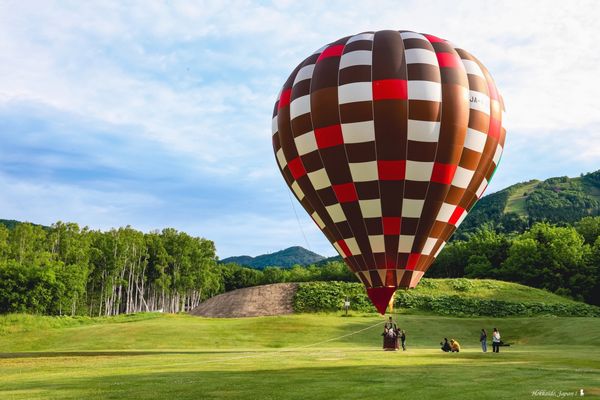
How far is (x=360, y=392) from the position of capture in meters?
13.5

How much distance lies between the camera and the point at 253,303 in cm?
6381

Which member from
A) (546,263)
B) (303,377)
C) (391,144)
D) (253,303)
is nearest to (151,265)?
(253,303)

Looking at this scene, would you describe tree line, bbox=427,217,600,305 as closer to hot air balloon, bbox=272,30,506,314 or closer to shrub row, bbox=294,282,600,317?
shrub row, bbox=294,282,600,317

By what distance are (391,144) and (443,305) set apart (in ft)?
138

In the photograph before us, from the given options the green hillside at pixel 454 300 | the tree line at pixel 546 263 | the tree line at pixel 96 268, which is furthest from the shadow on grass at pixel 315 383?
the tree line at pixel 546 263

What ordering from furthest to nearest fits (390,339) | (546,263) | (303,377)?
1. (546,263)
2. (390,339)
3. (303,377)

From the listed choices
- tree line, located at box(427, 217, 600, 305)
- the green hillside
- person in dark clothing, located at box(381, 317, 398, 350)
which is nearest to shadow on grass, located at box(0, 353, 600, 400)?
person in dark clothing, located at box(381, 317, 398, 350)

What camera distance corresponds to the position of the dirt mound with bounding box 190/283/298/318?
61688 millimetres

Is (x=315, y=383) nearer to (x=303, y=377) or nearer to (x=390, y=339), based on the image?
(x=303, y=377)

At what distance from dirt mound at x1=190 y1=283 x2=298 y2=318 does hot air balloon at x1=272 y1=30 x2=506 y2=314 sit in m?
38.9

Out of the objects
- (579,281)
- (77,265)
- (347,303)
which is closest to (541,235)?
(579,281)

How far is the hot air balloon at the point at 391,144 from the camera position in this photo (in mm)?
22188

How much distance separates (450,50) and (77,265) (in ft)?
241

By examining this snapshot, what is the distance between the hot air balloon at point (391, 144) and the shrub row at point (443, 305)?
37.7 m
